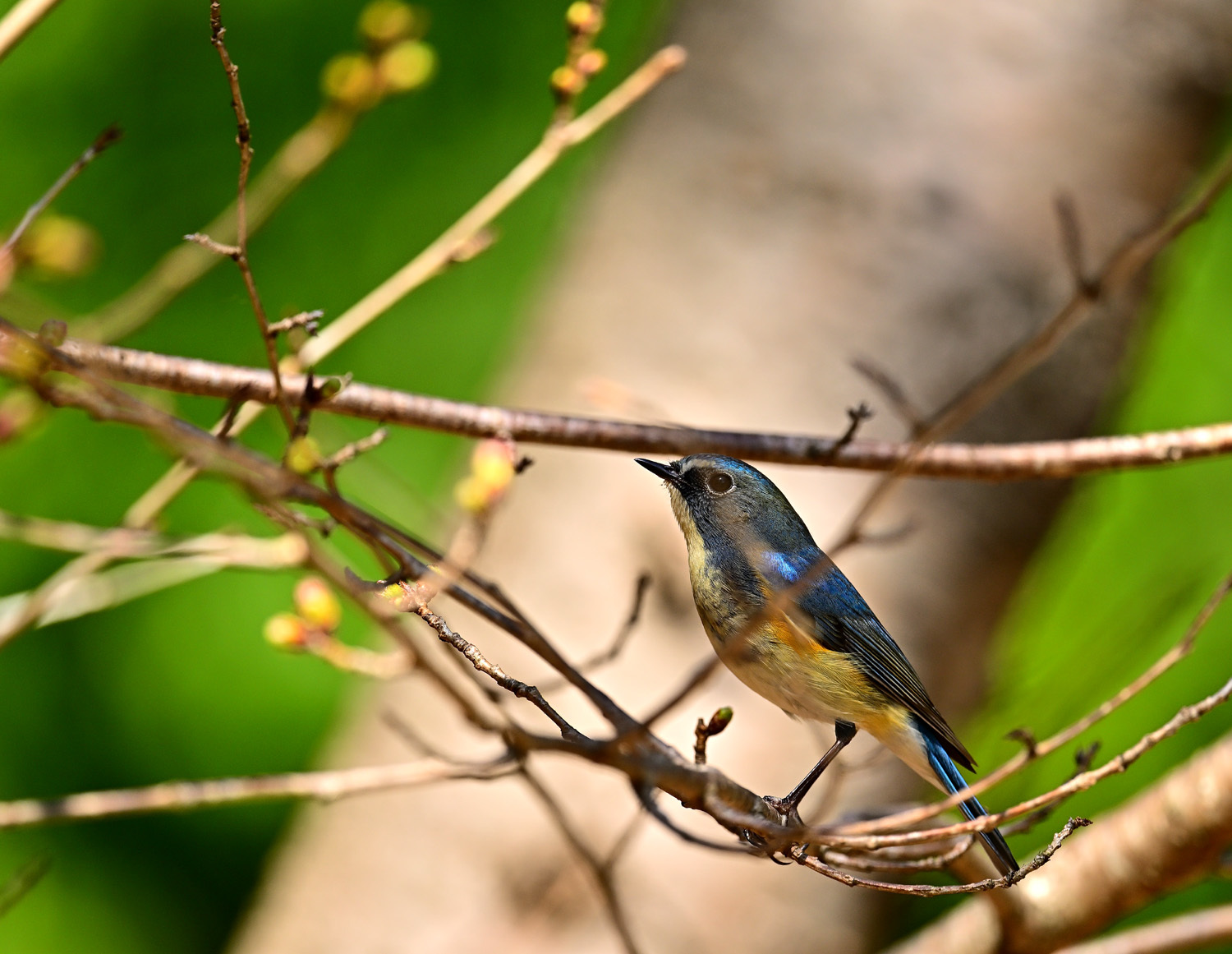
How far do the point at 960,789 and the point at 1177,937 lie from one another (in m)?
0.68

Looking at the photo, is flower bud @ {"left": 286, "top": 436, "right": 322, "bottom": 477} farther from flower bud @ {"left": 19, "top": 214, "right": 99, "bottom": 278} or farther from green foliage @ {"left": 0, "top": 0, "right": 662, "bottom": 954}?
green foliage @ {"left": 0, "top": 0, "right": 662, "bottom": 954}

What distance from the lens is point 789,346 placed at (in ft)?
7.99

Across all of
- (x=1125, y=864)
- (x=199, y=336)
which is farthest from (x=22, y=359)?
(x=199, y=336)

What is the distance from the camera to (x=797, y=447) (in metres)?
1.32

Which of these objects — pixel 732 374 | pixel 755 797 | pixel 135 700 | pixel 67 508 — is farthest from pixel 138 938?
pixel 755 797

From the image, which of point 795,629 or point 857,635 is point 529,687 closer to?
point 795,629

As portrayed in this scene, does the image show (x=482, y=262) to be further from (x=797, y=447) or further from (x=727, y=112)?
(x=797, y=447)

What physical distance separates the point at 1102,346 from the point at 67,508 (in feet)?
9.41

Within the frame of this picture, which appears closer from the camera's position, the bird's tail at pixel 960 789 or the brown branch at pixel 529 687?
the brown branch at pixel 529 687

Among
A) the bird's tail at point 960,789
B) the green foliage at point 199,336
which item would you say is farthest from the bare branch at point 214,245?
the green foliage at point 199,336

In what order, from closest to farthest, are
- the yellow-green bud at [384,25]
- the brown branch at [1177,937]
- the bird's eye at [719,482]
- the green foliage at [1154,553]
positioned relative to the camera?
the bird's eye at [719,482]
the yellow-green bud at [384,25]
the brown branch at [1177,937]
the green foliage at [1154,553]

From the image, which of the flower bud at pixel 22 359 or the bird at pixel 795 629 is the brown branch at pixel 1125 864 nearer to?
the bird at pixel 795 629

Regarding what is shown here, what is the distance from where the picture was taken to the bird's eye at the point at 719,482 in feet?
3.95

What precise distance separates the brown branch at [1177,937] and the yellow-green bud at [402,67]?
157cm
